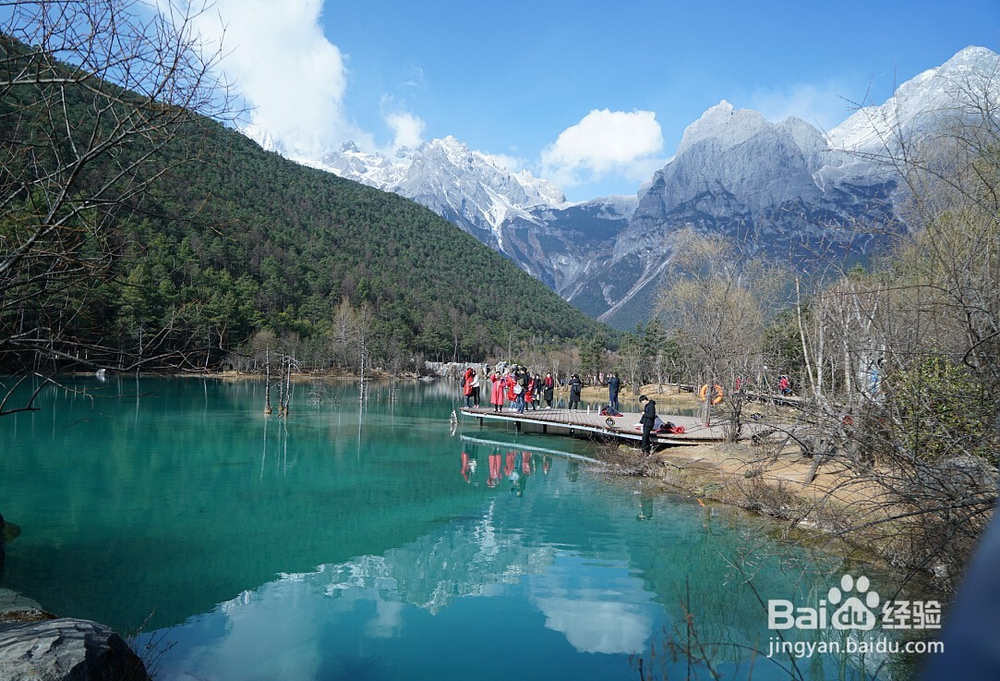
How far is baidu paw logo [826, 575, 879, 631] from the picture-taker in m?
7.92

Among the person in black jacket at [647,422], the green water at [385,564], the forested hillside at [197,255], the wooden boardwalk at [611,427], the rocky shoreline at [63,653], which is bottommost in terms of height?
the green water at [385,564]

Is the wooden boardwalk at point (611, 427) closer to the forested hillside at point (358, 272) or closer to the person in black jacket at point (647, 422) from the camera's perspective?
the person in black jacket at point (647, 422)

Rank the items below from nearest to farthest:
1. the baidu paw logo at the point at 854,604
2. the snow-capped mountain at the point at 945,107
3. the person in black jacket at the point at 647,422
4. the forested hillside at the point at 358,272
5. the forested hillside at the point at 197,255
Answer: the forested hillside at the point at 197,255 < the snow-capped mountain at the point at 945,107 < the baidu paw logo at the point at 854,604 < the person in black jacket at the point at 647,422 < the forested hillside at the point at 358,272

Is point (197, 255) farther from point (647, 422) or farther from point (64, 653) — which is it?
point (64, 653)

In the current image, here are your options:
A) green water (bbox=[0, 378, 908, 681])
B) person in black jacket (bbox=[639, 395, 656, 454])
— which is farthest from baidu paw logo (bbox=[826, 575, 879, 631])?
person in black jacket (bbox=[639, 395, 656, 454])

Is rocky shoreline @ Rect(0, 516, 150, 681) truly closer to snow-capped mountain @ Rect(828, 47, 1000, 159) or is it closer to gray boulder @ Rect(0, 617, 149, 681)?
gray boulder @ Rect(0, 617, 149, 681)

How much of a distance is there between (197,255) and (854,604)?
40.0m

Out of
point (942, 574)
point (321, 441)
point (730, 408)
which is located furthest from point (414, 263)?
point (942, 574)

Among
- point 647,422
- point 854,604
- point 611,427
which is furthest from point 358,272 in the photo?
point 854,604

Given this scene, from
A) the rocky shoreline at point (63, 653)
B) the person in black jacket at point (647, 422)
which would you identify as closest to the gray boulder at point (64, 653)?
the rocky shoreline at point (63, 653)

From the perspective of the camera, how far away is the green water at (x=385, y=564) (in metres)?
7.12

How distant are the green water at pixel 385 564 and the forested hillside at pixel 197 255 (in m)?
0.72

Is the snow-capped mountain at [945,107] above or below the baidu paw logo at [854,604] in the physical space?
above

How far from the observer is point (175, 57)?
3.72 m
